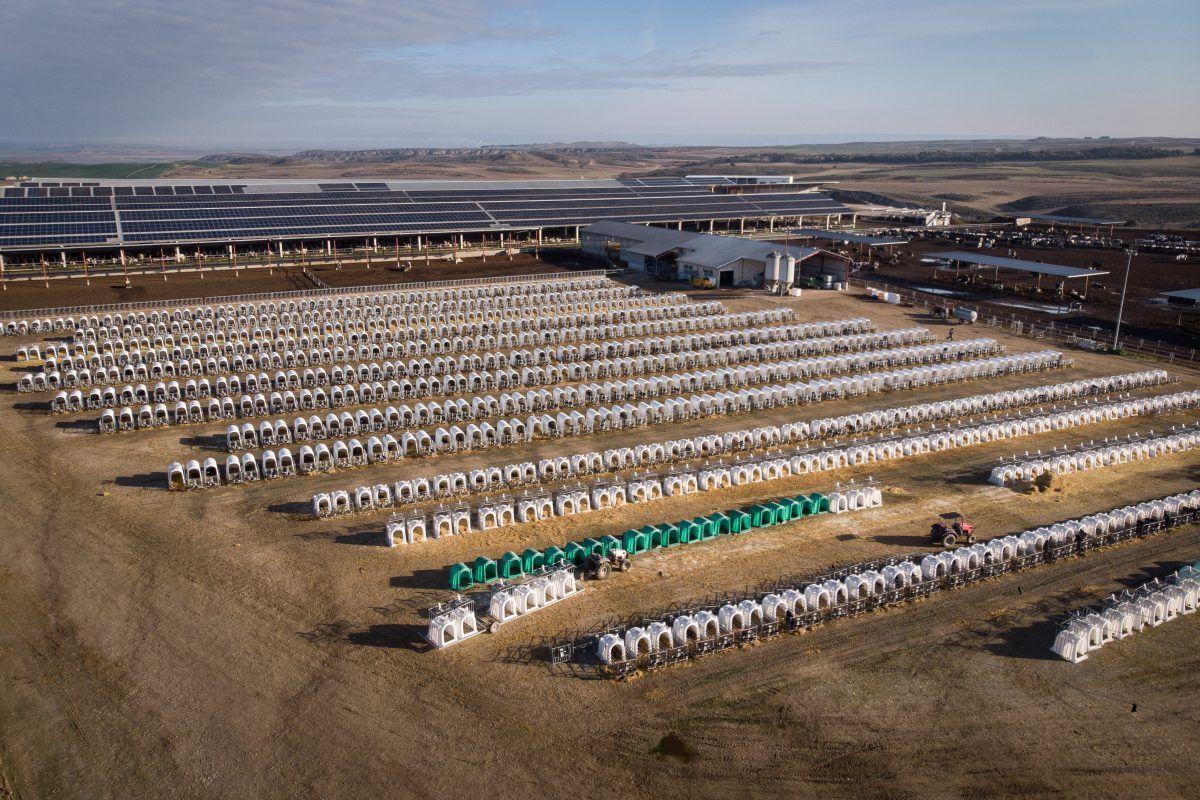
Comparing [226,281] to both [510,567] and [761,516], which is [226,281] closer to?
[510,567]

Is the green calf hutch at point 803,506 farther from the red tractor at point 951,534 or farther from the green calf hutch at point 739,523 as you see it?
the red tractor at point 951,534

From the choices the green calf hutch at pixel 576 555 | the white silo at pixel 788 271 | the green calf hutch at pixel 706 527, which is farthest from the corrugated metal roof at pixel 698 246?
the green calf hutch at pixel 576 555

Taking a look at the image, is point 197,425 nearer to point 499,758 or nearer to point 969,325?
point 499,758

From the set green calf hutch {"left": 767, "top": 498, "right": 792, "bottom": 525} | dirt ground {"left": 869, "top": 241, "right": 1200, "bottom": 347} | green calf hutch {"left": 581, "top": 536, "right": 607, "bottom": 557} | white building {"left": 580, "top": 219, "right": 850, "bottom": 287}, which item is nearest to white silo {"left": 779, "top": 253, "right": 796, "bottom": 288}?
white building {"left": 580, "top": 219, "right": 850, "bottom": 287}

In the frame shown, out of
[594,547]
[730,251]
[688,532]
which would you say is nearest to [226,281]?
[730,251]

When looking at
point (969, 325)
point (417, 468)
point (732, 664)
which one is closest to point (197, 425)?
point (417, 468)
